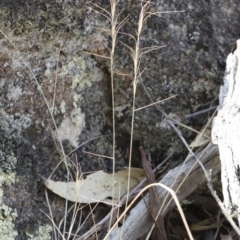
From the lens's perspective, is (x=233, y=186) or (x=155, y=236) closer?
(x=233, y=186)

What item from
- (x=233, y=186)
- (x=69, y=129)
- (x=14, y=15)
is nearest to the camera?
(x=233, y=186)

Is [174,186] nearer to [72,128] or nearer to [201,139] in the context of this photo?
[201,139]

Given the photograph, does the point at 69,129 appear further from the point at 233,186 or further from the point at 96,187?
the point at 233,186

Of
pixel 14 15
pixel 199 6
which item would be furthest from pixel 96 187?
pixel 199 6

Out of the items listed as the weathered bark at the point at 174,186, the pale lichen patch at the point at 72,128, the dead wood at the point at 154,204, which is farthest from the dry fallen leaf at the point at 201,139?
the pale lichen patch at the point at 72,128

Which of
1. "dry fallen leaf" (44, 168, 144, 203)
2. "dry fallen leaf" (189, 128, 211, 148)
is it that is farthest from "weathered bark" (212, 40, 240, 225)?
"dry fallen leaf" (44, 168, 144, 203)

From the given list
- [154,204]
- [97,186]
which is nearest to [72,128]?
[97,186]
